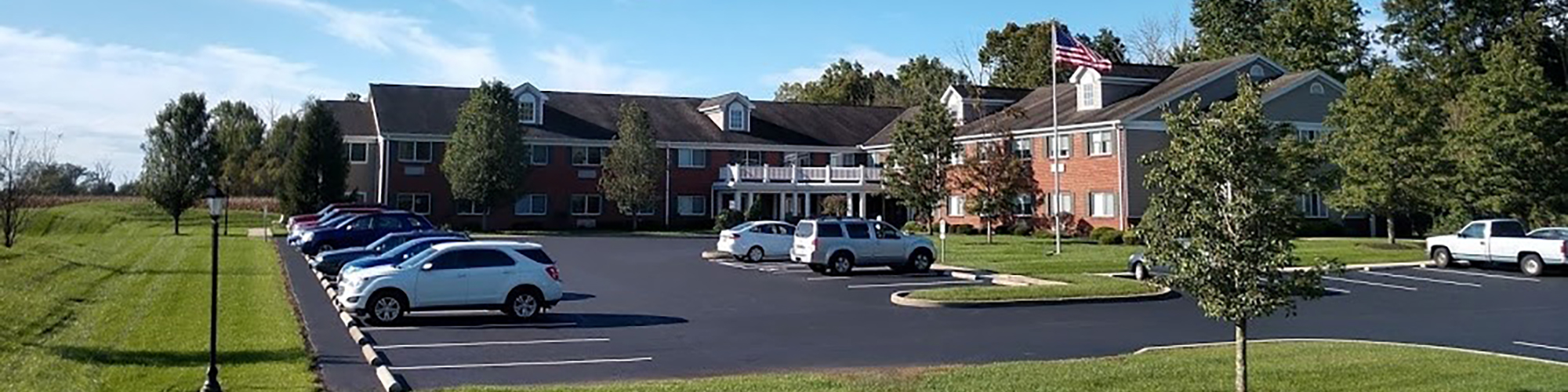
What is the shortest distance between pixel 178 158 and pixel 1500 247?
5021 cm

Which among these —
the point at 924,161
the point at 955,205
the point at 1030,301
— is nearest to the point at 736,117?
the point at 955,205

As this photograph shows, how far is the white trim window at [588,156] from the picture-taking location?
62.2 metres

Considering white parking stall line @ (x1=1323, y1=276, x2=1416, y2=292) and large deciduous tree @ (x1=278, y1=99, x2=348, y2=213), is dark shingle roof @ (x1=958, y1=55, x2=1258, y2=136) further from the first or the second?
large deciduous tree @ (x1=278, y1=99, x2=348, y2=213)

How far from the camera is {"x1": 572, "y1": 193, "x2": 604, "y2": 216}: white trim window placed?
6212cm

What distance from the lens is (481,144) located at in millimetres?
55562

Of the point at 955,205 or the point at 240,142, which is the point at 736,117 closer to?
the point at 955,205

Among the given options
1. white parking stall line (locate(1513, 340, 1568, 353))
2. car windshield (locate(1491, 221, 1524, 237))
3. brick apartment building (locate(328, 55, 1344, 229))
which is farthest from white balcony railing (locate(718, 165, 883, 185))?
white parking stall line (locate(1513, 340, 1568, 353))

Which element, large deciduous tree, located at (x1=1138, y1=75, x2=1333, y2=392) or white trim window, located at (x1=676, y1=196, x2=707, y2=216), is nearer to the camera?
large deciduous tree, located at (x1=1138, y1=75, x2=1333, y2=392)

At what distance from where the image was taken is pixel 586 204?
62250 millimetres

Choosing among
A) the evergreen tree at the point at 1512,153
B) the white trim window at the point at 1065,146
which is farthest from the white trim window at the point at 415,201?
the evergreen tree at the point at 1512,153

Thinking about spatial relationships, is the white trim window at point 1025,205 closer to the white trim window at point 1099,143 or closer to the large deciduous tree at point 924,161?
the white trim window at point 1099,143

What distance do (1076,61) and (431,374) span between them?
3142cm

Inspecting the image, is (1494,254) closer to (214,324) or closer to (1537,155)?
(1537,155)

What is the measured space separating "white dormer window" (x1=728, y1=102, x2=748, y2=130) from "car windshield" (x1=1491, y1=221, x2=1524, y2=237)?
3829 centimetres
